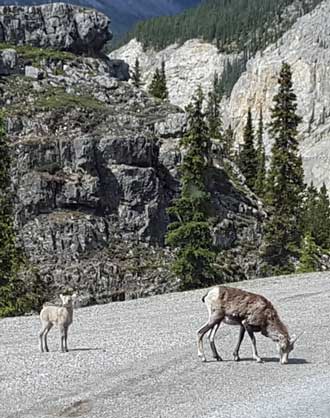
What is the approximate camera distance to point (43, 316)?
15.2 metres

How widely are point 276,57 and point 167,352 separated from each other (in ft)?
553

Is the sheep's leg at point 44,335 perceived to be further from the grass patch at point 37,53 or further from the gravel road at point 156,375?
the grass patch at point 37,53

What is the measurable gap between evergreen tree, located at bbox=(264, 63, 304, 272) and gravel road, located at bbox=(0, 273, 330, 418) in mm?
26058

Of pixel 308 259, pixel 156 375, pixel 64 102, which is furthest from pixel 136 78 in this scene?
pixel 156 375

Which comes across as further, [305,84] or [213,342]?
[305,84]

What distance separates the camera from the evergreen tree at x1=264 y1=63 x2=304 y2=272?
46375 mm

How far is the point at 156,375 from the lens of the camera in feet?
42.9

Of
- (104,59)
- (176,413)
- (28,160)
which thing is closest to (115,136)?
(28,160)

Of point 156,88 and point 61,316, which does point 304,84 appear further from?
point 61,316

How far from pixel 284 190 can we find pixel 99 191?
12.7 meters

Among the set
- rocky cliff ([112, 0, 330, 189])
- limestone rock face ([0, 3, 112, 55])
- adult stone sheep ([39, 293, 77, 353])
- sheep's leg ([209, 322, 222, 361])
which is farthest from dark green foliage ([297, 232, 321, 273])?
rocky cliff ([112, 0, 330, 189])

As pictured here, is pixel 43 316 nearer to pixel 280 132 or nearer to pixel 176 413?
pixel 176 413

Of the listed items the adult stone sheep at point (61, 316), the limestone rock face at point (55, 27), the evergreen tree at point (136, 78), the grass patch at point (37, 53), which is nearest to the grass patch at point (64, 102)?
the grass patch at point (37, 53)

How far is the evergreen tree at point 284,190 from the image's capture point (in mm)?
46375
